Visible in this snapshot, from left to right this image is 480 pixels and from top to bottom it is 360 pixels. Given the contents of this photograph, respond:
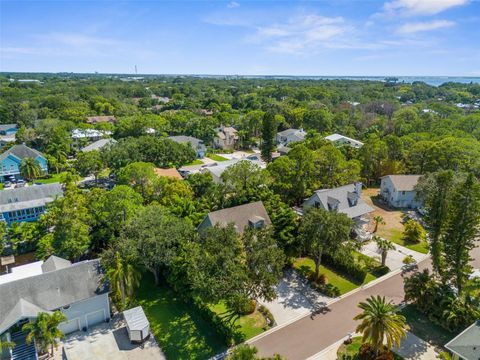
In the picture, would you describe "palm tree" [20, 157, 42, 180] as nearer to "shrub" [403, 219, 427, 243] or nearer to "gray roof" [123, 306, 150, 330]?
"gray roof" [123, 306, 150, 330]

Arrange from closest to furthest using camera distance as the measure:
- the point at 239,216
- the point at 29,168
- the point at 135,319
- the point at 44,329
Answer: the point at 44,329, the point at 135,319, the point at 239,216, the point at 29,168

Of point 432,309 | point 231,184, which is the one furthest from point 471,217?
point 231,184

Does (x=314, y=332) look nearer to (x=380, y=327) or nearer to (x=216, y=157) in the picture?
(x=380, y=327)

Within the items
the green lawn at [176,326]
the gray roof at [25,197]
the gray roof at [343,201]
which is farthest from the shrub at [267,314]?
the gray roof at [25,197]

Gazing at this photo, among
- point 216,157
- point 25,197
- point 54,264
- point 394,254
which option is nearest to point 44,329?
point 54,264

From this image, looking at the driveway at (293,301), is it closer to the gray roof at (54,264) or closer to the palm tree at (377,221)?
the palm tree at (377,221)

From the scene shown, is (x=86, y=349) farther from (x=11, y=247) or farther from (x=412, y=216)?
(x=412, y=216)
